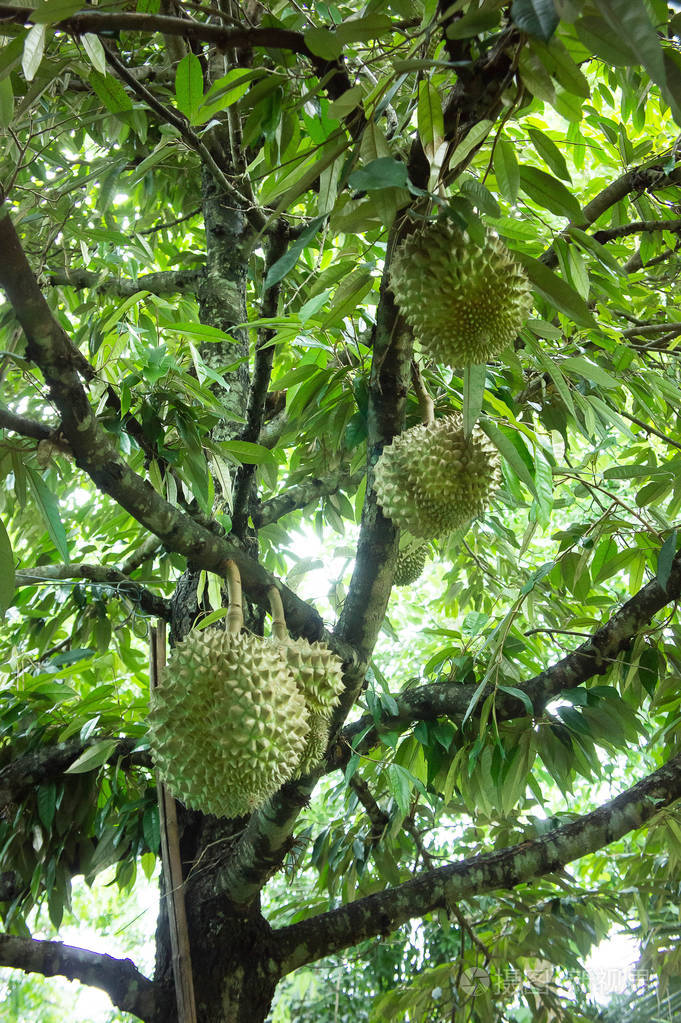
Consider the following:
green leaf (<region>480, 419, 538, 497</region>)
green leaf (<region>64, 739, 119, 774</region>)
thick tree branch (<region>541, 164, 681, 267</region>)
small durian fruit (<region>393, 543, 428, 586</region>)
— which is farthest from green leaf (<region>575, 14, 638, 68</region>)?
green leaf (<region>64, 739, 119, 774</region>)

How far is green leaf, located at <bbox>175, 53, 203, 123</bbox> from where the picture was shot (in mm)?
1182

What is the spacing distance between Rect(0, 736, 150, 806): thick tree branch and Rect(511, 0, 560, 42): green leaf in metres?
1.78

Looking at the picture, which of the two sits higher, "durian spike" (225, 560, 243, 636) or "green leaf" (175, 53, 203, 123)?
"green leaf" (175, 53, 203, 123)

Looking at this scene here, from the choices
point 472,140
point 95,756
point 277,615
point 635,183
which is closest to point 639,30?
point 472,140

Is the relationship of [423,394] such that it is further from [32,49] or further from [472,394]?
[32,49]

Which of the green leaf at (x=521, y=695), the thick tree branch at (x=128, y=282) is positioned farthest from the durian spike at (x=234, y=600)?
the thick tree branch at (x=128, y=282)

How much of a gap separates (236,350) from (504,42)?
5.43 feet

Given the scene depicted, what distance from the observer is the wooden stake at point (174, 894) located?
1.50 metres

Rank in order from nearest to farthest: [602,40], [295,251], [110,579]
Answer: [602,40] → [295,251] → [110,579]

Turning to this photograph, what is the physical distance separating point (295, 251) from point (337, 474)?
1.47 metres

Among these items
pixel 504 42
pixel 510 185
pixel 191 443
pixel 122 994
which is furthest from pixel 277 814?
pixel 504 42

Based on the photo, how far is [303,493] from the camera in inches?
95.6

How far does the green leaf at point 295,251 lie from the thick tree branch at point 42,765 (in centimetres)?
137

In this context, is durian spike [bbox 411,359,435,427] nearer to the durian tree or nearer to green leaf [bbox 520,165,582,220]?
the durian tree
